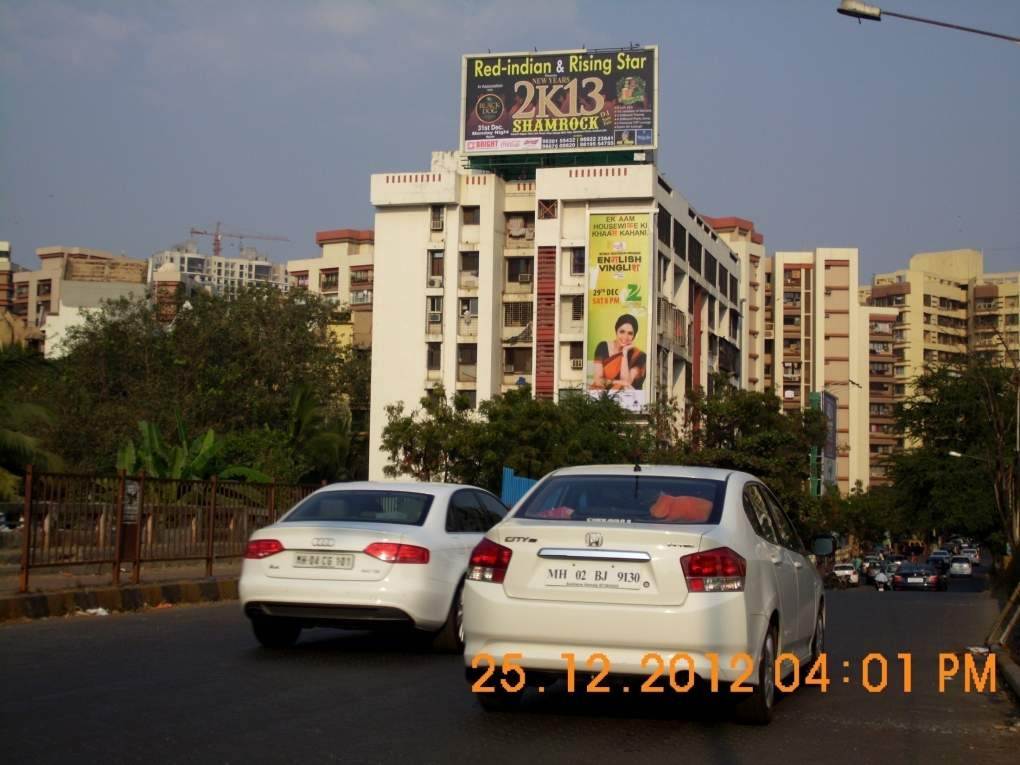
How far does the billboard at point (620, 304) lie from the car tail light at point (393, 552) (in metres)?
56.1

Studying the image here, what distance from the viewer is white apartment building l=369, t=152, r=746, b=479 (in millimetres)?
70250

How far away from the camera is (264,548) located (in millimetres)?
11625

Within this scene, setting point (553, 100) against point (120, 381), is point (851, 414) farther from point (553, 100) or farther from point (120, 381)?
point (120, 381)

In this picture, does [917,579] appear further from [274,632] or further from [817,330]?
[817,330]

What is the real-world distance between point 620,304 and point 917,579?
20.0 metres

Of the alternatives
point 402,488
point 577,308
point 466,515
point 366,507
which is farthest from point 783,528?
point 577,308

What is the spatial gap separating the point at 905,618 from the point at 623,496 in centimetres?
1277

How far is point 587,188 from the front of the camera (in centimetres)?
6981

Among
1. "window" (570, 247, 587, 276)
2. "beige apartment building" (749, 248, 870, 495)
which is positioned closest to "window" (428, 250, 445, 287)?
"window" (570, 247, 587, 276)

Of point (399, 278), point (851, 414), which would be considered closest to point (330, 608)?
point (399, 278)

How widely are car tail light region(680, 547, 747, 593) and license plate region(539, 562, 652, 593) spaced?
23cm

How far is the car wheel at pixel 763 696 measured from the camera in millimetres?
8109

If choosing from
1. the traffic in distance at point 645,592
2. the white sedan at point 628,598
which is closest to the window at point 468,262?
the traffic in distance at point 645,592

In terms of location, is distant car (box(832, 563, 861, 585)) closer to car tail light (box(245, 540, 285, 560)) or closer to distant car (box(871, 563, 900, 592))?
distant car (box(871, 563, 900, 592))
